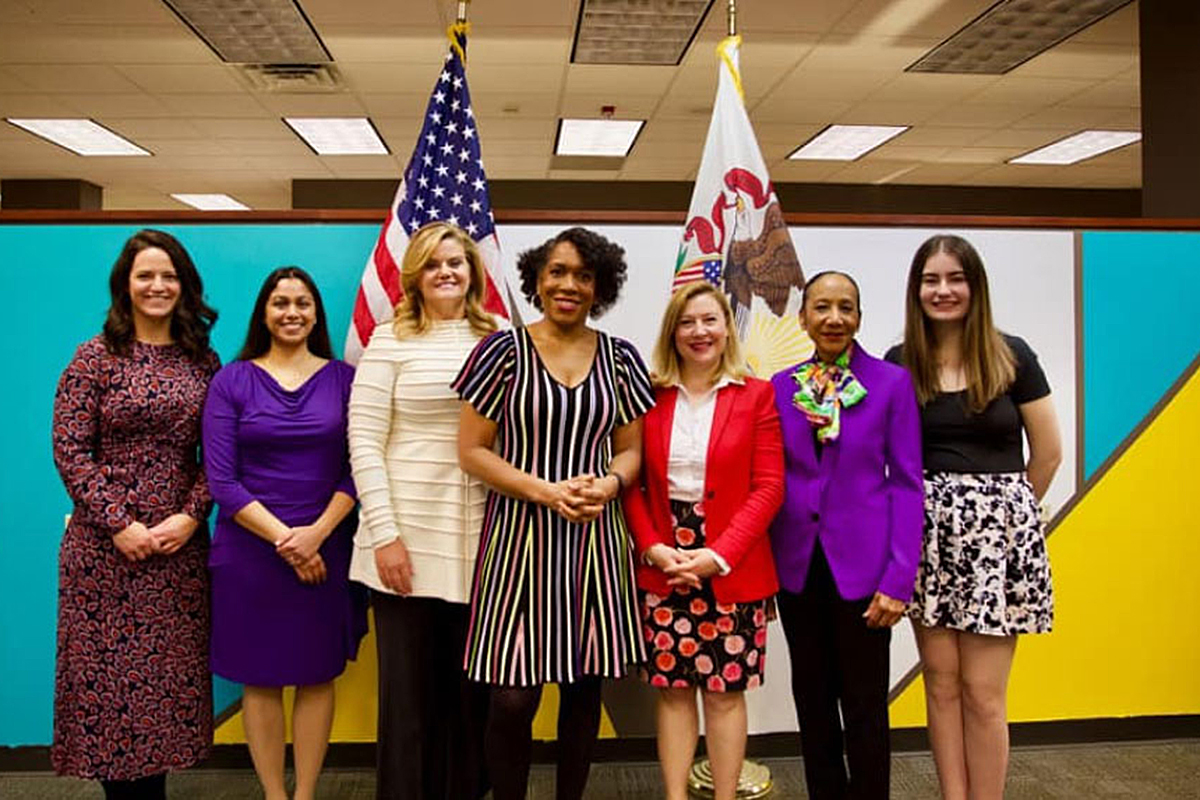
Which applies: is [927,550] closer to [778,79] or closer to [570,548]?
[570,548]

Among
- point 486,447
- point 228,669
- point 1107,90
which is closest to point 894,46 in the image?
point 1107,90

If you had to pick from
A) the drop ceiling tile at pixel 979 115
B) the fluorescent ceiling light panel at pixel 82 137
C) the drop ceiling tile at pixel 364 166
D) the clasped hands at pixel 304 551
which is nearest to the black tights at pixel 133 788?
the clasped hands at pixel 304 551

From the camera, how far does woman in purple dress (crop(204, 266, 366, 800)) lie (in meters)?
2.31

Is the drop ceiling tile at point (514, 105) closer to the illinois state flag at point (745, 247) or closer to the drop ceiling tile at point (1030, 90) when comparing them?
the drop ceiling tile at point (1030, 90)

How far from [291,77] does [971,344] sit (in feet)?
18.7

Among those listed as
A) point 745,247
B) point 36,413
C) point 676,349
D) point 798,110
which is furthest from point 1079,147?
point 36,413

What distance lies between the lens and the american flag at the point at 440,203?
2736mm

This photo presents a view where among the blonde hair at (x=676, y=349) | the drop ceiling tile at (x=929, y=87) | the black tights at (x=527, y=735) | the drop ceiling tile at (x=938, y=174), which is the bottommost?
the black tights at (x=527, y=735)

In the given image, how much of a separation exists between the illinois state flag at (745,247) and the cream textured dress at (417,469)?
926mm

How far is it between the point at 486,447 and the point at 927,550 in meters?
1.13

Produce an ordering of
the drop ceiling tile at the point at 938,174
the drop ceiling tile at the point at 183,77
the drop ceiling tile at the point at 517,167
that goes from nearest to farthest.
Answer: the drop ceiling tile at the point at 183,77 < the drop ceiling tile at the point at 517,167 < the drop ceiling tile at the point at 938,174

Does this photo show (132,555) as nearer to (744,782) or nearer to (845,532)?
(845,532)

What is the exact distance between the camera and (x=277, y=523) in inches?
90.3

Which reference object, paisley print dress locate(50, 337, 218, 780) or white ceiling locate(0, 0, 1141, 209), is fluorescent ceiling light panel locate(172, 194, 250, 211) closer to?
white ceiling locate(0, 0, 1141, 209)
